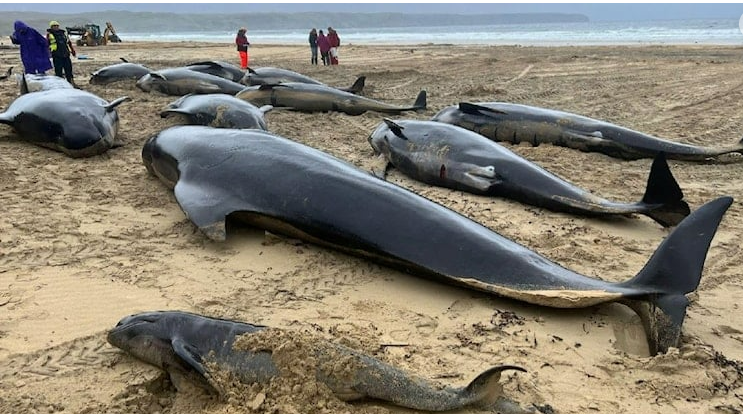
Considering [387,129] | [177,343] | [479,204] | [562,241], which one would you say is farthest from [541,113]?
[177,343]

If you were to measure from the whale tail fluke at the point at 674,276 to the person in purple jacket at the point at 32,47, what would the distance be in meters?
15.1

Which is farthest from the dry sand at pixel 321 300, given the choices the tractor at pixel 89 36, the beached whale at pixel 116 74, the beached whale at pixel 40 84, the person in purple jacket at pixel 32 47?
the tractor at pixel 89 36

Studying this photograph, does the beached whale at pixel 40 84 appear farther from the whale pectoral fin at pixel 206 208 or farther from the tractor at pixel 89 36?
the tractor at pixel 89 36

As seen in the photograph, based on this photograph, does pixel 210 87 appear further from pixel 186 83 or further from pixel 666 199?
pixel 666 199

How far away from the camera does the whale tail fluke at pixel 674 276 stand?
11.7 ft

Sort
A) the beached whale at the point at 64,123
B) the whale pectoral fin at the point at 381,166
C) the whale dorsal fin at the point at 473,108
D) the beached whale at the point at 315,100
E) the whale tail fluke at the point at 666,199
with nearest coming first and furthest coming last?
the whale tail fluke at the point at 666,199
the whale pectoral fin at the point at 381,166
the beached whale at the point at 64,123
the whale dorsal fin at the point at 473,108
the beached whale at the point at 315,100

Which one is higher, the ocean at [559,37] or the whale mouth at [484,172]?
the ocean at [559,37]

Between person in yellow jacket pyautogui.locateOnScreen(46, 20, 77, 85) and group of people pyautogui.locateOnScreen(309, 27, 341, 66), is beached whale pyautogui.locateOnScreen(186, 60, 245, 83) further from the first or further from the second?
group of people pyautogui.locateOnScreen(309, 27, 341, 66)

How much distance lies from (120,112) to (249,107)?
9.82 feet

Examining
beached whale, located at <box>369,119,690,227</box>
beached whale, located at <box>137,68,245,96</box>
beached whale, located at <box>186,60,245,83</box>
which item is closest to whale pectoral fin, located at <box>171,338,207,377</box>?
beached whale, located at <box>369,119,690,227</box>

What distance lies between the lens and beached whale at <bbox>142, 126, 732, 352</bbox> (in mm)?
3707

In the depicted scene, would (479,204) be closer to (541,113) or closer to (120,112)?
(541,113)

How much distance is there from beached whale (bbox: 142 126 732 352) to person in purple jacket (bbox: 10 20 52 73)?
35.8 ft

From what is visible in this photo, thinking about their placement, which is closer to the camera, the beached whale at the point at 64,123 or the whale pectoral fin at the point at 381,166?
the whale pectoral fin at the point at 381,166
